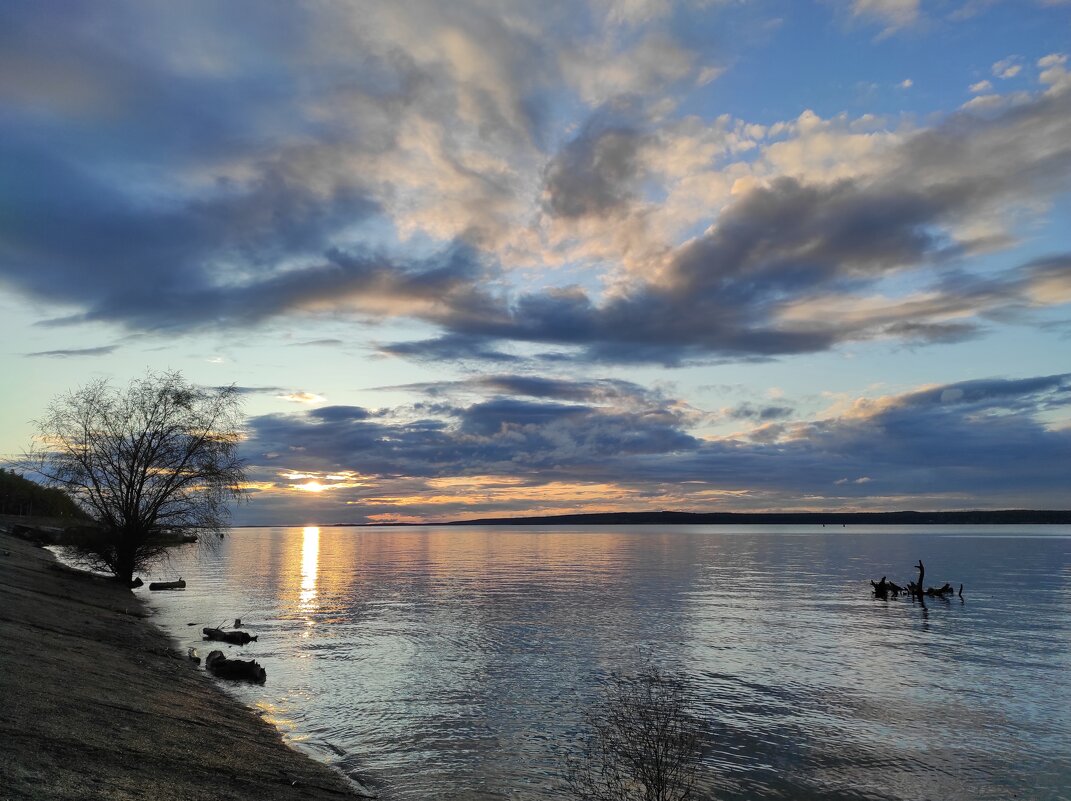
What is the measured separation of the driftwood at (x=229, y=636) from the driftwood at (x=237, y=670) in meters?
8.09

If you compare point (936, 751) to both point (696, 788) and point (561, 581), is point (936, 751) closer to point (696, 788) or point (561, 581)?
point (696, 788)

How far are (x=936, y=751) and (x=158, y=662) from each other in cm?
2872

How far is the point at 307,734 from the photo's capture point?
70.2 feet

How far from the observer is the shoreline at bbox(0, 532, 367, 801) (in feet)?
38.2

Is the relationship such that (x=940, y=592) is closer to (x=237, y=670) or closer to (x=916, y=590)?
(x=916, y=590)

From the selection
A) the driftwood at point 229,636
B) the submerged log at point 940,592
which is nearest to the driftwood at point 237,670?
the driftwood at point 229,636

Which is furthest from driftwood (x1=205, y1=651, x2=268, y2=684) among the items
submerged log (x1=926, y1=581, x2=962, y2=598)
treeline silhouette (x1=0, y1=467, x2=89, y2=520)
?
treeline silhouette (x1=0, y1=467, x2=89, y2=520)

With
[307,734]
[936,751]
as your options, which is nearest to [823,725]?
[936,751]

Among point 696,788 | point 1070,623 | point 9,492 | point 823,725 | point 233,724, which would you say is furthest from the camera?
point 9,492

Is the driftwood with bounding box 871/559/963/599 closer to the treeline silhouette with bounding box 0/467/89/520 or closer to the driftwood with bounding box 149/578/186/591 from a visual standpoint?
the driftwood with bounding box 149/578/186/591

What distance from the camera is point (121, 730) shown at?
14992mm

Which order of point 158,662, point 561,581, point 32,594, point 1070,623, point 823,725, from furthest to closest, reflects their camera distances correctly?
1. point 561,581
2. point 1070,623
3. point 32,594
4. point 158,662
5. point 823,725

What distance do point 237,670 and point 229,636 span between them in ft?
32.8

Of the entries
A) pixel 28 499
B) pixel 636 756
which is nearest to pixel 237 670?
pixel 636 756
